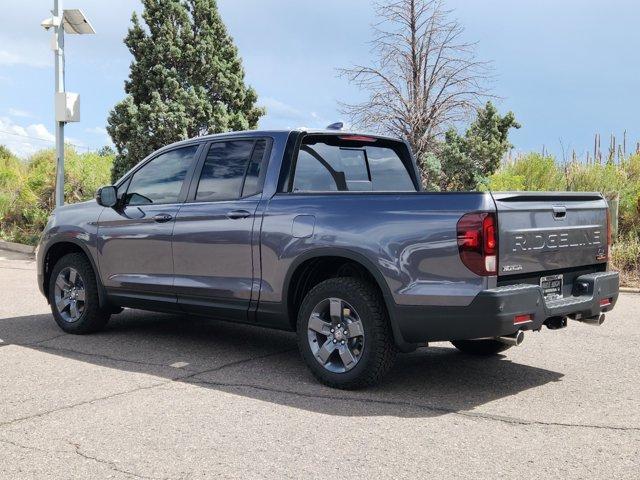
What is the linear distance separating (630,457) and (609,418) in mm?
758

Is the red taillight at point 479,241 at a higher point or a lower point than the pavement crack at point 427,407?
higher

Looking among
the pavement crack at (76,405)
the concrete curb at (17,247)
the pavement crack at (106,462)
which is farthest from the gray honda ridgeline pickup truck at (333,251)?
the concrete curb at (17,247)

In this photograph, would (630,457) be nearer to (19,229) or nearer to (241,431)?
(241,431)

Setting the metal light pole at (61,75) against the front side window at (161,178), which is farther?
the metal light pole at (61,75)

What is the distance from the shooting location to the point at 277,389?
554 cm

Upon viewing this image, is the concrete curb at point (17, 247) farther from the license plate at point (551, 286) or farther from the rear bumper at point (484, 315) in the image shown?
the license plate at point (551, 286)

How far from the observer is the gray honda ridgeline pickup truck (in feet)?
16.2

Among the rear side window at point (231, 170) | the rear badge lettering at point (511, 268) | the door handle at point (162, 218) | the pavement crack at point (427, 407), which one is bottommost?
the pavement crack at point (427, 407)

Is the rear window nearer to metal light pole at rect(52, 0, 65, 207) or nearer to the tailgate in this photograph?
the tailgate

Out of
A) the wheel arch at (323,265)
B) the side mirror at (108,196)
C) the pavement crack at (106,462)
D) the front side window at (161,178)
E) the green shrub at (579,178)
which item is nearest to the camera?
the pavement crack at (106,462)

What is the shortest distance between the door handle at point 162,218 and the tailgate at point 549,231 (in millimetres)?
3028

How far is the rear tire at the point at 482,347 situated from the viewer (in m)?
6.68

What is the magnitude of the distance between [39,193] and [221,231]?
584 inches

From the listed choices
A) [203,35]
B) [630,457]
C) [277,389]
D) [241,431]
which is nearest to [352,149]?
[277,389]
